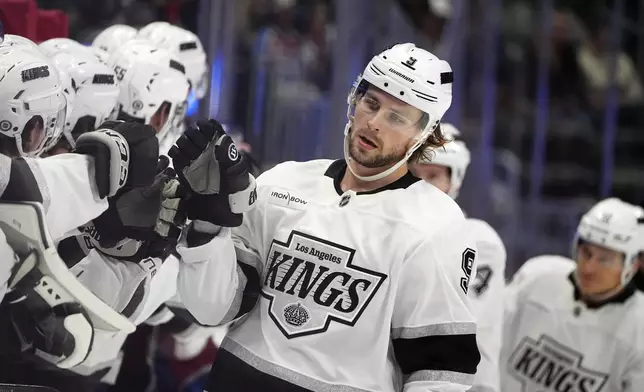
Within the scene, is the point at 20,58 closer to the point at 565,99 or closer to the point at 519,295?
the point at 519,295

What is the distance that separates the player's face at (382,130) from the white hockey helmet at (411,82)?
16 mm

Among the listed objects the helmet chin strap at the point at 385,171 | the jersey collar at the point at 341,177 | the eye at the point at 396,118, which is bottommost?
the jersey collar at the point at 341,177

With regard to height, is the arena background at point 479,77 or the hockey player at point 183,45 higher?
the hockey player at point 183,45

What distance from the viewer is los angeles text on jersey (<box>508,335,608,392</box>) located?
11.4 feet

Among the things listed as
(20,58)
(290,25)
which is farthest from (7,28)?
(290,25)

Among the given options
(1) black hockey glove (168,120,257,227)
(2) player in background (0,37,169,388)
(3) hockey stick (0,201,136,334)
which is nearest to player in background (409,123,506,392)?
(1) black hockey glove (168,120,257,227)

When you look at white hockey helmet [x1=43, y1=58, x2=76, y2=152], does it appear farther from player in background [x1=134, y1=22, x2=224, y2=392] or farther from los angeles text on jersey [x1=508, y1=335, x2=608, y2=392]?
los angeles text on jersey [x1=508, y1=335, x2=608, y2=392]

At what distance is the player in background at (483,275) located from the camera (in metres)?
3.12

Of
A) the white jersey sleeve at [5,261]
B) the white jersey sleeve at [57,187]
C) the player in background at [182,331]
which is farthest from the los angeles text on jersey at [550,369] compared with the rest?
the white jersey sleeve at [5,261]

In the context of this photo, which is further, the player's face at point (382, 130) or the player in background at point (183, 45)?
the player in background at point (183, 45)

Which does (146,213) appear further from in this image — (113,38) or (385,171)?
(113,38)

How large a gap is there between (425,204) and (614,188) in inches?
201

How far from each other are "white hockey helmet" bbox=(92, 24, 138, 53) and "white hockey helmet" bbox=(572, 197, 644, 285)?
1.54 metres

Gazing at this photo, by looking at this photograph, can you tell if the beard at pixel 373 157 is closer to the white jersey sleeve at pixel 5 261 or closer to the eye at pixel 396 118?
the eye at pixel 396 118
